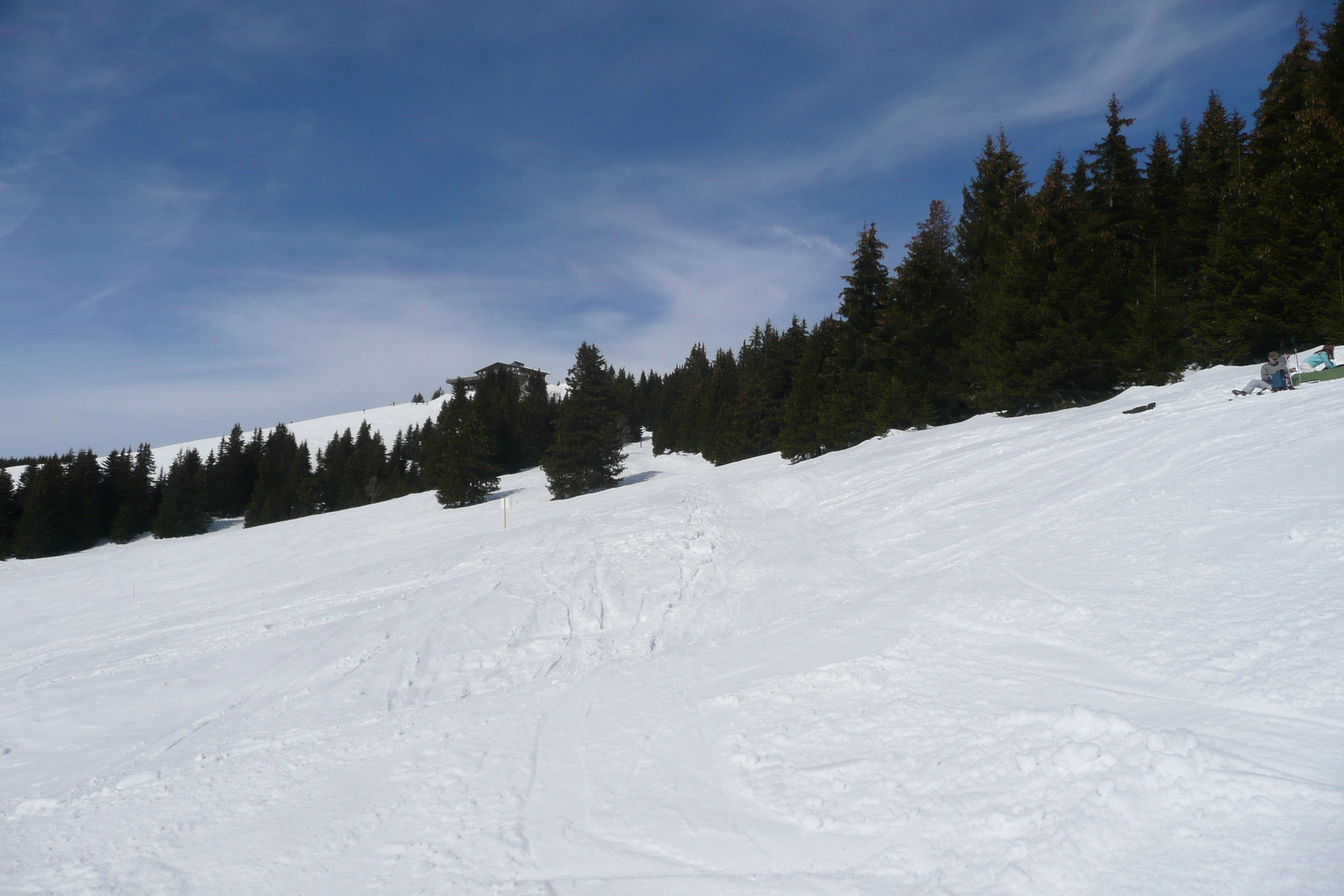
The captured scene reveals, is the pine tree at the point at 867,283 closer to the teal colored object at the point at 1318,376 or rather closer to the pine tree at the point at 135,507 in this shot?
the teal colored object at the point at 1318,376

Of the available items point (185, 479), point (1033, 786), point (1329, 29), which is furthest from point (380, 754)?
point (185, 479)

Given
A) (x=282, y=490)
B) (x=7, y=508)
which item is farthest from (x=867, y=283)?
(x=7, y=508)

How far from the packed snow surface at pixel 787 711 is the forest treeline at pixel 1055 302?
8.21 meters

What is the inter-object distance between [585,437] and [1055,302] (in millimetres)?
22490

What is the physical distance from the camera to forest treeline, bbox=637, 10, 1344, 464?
60.6ft

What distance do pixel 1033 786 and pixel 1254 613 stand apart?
3507 mm

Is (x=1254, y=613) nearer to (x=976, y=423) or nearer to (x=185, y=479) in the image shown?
(x=976, y=423)

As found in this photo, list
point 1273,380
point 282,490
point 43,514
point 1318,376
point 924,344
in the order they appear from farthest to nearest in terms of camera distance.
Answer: point 282,490, point 43,514, point 924,344, point 1318,376, point 1273,380

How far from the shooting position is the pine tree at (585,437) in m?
33.2

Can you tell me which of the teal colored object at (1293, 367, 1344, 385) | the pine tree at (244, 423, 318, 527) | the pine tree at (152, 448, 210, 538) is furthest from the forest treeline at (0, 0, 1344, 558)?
the pine tree at (244, 423, 318, 527)

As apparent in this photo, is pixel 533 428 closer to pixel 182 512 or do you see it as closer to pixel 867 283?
pixel 182 512

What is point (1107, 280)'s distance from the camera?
73.3 feet

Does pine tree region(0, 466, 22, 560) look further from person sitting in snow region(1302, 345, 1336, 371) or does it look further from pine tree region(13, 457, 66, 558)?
person sitting in snow region(1302, 345, 1336, 371)

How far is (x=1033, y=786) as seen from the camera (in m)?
4.70
